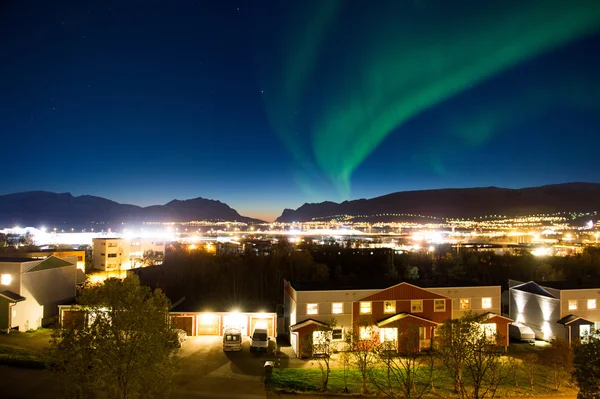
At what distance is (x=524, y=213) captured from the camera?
11100cm

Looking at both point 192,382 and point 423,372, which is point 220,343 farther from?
point 423,372

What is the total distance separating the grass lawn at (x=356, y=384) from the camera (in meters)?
11.5

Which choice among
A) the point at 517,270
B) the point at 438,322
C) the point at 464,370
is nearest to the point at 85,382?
the point at 464,370

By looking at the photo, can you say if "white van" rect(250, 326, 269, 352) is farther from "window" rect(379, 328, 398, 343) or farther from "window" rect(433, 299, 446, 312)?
"window" rect(433, 299, 446, 312)

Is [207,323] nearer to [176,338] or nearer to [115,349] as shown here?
[176,338]

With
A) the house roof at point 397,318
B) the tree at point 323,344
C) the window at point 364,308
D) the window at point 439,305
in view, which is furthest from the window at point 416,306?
the tree at point 323,344

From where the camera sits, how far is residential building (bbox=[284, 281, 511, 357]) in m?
15.0

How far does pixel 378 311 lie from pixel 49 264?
14.8 meters

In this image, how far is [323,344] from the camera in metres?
12.9

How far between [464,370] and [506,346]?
328cm

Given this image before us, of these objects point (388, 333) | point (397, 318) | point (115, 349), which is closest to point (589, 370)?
point (397, 318)

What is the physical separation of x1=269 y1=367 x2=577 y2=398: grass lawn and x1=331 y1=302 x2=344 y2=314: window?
2550mm

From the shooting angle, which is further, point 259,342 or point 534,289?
point 534,289

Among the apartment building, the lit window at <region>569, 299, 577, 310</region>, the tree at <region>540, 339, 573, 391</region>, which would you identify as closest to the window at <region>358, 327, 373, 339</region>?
the tree at <region>540, 339, 573, 391</region>
